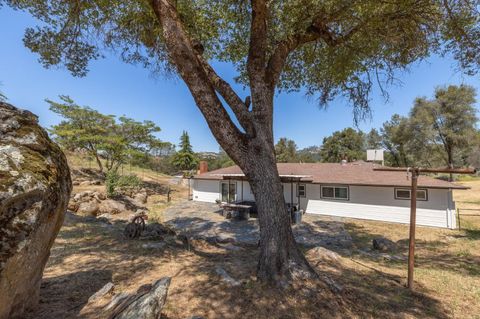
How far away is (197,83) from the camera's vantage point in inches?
154

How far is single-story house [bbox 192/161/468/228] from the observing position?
1217 cm

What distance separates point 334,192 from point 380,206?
2685 millimetres

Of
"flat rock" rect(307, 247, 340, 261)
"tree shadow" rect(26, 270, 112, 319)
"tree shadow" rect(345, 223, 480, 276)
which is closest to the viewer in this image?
"tree shadow" rect(26, 270, 112, 319)

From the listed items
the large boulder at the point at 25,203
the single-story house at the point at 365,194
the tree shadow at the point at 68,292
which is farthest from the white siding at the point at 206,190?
the large boulder at the point at 25,203

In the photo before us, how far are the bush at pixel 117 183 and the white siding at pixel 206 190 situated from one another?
533 cm

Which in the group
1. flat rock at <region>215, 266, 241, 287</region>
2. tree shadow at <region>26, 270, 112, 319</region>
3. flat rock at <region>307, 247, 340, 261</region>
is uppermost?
tree shadow at <region>26, 270, 112, 319</region>

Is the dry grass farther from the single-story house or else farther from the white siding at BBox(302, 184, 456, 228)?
the single-story house

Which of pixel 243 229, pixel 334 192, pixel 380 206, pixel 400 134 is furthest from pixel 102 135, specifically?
pixel 400 134

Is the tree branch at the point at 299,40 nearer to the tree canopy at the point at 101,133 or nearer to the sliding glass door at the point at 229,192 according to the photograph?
the sliding glass door at the point at 229,192

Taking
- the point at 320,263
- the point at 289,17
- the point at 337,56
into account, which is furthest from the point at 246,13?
the point at 320,263

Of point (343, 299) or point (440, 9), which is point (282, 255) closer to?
point (343, 299)

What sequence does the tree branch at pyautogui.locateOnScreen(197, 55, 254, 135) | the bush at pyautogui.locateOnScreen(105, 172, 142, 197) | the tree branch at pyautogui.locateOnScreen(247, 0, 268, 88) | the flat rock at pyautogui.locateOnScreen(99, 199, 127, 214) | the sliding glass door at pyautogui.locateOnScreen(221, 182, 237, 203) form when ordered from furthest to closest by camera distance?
the sliding glass door at pyautogui.locateOnScreen(221, 182, 237, 203), the bush at pyautogui.locateOnScreen(105, 172, 142, 197), the flat rock at pyautogui.locateOnScreen(99, 199, 127, 214), the tree branch at pyautogui.locateOnScreen(247, 0, 268, 88), the tree branch at pyautogui.locateOnScreen(197, 55, 254, 135)

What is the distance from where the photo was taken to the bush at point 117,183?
17109mm

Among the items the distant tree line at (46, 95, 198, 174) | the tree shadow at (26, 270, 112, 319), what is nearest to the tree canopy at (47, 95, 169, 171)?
the distant tree line at (46, 95, 198, 174)
